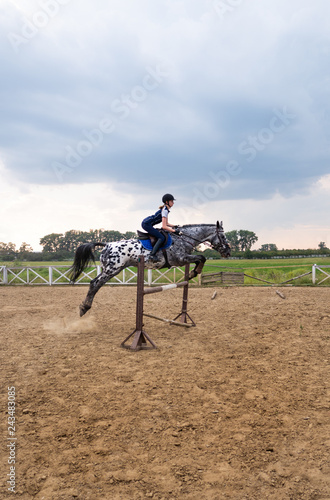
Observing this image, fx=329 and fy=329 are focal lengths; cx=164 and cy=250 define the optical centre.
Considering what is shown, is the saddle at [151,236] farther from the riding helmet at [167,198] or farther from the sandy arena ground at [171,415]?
the sandy arena ground at [171,415]

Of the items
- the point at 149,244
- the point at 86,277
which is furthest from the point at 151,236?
the point at 86,277

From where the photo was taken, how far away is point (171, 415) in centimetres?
383

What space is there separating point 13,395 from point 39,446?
4.19ft

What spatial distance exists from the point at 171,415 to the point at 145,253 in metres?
4.57

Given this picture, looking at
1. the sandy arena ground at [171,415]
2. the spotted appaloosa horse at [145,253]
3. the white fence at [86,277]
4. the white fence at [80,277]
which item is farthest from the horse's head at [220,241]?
the white fence at [80,277]

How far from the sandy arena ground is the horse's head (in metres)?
2.08

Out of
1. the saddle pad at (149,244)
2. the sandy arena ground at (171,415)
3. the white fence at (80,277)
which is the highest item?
the saddle pad at (149,244)

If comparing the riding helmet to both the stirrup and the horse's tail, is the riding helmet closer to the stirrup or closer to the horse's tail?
the stirrup

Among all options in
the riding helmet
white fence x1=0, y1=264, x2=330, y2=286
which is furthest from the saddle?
white fence x1=0, y1=264, x2=330, y2=286

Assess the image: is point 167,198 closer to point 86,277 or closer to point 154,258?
point 154,258

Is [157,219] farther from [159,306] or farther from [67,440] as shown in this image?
[67,440]

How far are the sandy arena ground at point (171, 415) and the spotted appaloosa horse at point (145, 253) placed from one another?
1.35 metres

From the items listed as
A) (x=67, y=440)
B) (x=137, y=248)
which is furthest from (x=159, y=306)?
(x=67, y=440)

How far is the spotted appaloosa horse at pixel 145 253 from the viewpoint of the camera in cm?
802
